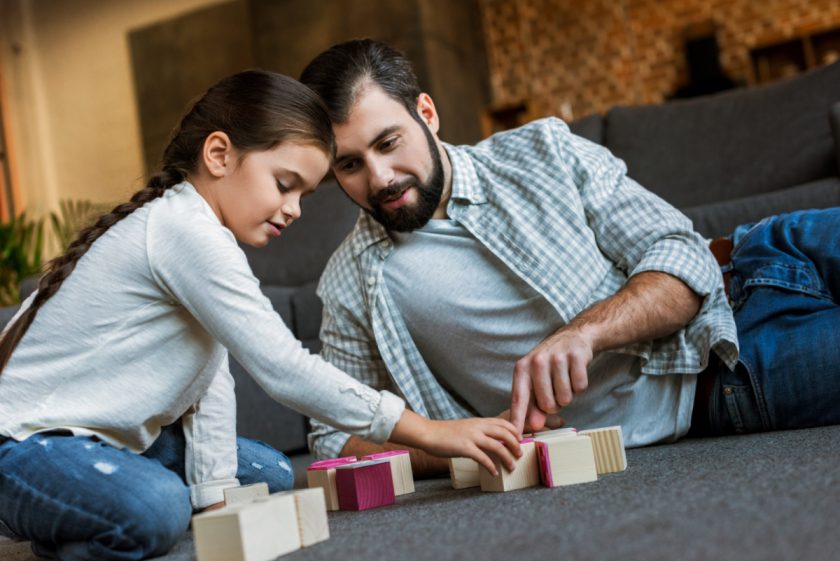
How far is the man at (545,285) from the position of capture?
5.25 ft

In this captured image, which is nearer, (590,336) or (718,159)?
(590,336)

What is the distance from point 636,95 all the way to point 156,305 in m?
5.69

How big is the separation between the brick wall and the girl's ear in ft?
15.8

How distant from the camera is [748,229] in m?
1.90

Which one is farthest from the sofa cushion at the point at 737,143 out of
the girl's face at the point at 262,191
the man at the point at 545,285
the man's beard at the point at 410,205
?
the girl's face at the point at 262,191

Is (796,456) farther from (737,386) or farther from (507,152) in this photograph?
(507,152)

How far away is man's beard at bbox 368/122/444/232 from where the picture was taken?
1741mm

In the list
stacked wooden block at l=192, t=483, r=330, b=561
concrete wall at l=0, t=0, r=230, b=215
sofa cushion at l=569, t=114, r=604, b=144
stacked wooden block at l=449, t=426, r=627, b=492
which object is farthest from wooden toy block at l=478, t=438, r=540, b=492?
concrete wall at l=0, t=0, r=230, b=215

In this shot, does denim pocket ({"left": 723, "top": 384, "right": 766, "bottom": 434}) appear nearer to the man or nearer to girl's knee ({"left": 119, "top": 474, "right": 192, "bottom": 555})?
the man

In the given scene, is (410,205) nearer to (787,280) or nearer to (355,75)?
(355,75)

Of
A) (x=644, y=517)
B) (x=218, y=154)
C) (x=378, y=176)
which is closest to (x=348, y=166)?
(x=378, y=176)

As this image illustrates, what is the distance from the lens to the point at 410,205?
1.75 m

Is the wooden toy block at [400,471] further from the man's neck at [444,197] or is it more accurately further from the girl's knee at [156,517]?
the man's neck at [444,197]

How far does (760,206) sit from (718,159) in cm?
36
